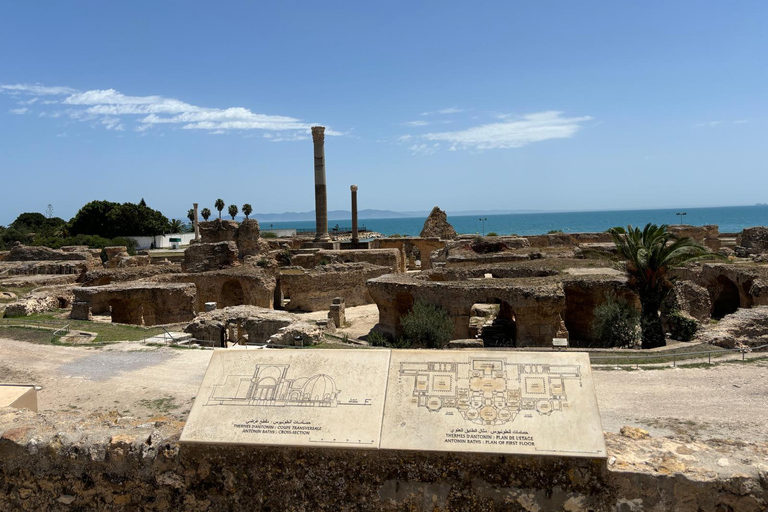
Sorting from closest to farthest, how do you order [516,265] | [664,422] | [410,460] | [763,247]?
[410,460], [664,422], [516,265], [763,247]

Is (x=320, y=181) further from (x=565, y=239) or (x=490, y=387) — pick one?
(x=490, y=387)

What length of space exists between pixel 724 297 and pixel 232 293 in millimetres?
21184

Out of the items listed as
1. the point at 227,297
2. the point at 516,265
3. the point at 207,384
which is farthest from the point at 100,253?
the point at 207,384

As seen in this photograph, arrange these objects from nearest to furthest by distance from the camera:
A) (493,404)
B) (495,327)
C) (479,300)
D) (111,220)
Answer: (493,404) < (479,300) < (495,327) < (111,220)

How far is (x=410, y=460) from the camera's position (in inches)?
194

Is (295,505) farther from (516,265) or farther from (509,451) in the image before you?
(516,265)

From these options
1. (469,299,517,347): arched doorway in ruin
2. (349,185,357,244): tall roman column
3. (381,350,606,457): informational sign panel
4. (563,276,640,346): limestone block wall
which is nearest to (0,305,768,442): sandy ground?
(381,350,606,457): informational sign panel

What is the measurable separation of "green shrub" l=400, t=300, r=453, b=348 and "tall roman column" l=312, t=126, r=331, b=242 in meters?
27.8

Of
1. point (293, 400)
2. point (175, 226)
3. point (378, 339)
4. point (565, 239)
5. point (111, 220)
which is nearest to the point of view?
point (293, 400)

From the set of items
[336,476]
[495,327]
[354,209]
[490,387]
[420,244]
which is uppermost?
[354,209]

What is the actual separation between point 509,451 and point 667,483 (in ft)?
4.35

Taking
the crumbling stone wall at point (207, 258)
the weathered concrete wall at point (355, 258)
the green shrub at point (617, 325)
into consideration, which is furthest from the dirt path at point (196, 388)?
the weathered concrete wall at point (355, 258)

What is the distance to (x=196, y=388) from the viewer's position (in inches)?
436

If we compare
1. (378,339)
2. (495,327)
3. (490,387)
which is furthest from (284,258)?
(490,387)
